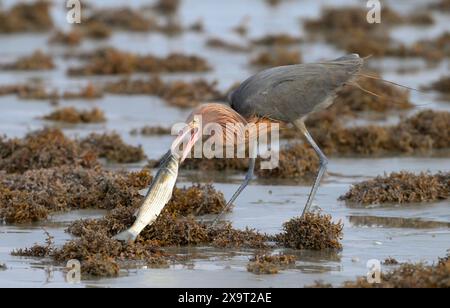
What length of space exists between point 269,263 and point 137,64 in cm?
1459

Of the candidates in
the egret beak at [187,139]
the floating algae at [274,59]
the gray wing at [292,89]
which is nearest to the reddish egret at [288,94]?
the gray wing at [292,89]

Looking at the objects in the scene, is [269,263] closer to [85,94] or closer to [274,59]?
[85,94]

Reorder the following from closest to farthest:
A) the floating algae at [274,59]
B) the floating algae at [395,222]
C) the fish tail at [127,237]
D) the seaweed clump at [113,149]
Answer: the fish tail at [127,237] < the floating algae at [395,222] < the seaweed clump at [113,149] < the floating algae at [274,59]

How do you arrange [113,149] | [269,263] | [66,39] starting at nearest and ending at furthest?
[269,263]
[113,149]
[66,39]

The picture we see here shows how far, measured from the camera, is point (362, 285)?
7.10m

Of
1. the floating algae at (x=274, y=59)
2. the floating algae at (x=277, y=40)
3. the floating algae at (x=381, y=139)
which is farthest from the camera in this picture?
the floating algae at (x=277, y=40)

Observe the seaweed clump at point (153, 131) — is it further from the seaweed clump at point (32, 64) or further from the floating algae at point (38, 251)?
the seaweed clump at point (32, 64)

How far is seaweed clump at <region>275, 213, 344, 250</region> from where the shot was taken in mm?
8531

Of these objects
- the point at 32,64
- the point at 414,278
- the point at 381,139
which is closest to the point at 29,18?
the point at 32,64

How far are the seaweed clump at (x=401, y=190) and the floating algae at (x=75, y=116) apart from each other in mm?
6417

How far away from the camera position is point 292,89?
30.9 feet

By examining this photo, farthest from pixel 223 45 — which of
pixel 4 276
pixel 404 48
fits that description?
pixel 4 276

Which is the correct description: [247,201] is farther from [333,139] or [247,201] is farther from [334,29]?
[334,29]

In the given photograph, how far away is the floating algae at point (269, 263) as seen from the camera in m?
7.80
